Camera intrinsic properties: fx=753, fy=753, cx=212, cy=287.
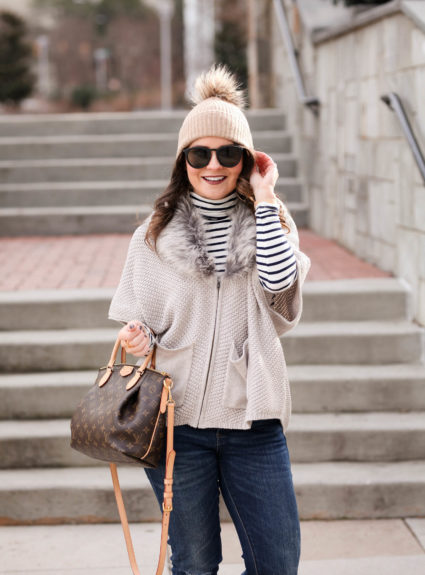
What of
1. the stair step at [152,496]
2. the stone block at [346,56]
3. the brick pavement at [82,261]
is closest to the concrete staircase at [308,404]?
the stair step at [152,496]

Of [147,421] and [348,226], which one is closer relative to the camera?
[147,421]

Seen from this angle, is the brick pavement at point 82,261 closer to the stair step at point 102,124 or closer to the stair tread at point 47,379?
the stair tread at point 47,379

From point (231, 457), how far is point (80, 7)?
5864 cm

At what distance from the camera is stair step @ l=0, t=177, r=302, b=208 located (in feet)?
24.4

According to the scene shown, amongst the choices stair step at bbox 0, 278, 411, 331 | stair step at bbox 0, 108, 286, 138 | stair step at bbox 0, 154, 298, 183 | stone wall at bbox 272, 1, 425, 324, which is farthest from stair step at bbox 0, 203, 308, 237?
stair step at bbox 0, 278, 411, 331

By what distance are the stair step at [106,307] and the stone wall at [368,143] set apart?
179 mm

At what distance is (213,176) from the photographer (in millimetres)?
2201

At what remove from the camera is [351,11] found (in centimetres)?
697

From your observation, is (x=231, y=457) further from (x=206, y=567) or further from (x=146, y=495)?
(x=146, y=495)

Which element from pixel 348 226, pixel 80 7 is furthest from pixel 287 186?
pixel 80 7

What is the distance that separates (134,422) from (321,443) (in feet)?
6.91

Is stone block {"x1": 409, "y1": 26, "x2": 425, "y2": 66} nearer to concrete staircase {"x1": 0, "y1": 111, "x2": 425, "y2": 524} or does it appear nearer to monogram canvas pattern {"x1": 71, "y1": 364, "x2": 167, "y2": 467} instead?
concrete staircase {"x1": 0, "y1": 111, "x2": 425, "y2": 524}

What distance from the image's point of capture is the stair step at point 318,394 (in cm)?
419

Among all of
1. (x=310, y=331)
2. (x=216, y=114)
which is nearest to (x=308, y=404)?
(x=310, y=331)
